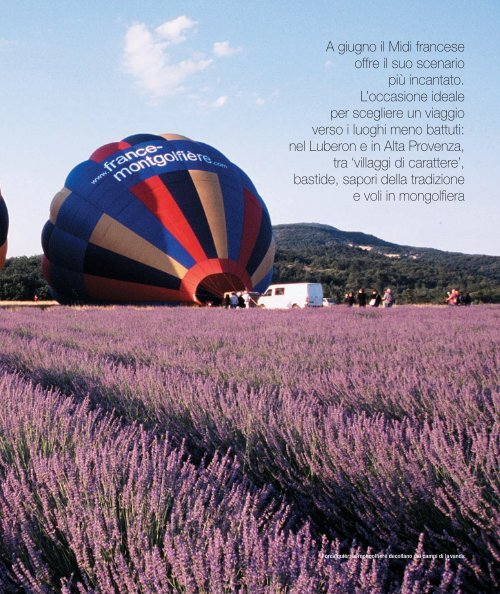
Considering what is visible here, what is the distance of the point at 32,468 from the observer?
2502 millimetres

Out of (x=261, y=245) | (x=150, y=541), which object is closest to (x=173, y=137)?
(x=261, y=245)

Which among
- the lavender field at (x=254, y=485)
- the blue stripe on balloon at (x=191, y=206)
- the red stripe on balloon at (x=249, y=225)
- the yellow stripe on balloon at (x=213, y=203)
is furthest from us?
the red stripe on balloon at (x=249, y=225)

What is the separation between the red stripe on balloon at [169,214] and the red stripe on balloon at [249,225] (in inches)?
70.3

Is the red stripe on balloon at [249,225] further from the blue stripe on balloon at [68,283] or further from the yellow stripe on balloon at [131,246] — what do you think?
the blue stripe on balloon at [68,283]

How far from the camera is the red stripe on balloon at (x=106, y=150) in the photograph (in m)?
20.3

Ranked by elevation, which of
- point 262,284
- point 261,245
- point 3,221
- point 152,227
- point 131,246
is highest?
point 3,221

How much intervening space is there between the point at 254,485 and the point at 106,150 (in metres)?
19.2

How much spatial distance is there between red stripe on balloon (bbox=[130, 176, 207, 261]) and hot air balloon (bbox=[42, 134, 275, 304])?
3 cm

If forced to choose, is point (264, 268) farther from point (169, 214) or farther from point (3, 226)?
point (3, 226)

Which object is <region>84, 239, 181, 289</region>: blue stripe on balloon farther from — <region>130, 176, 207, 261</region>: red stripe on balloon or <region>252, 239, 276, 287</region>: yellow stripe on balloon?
<region>252, 239, 276, 287</region>: yellow stripe on balloon

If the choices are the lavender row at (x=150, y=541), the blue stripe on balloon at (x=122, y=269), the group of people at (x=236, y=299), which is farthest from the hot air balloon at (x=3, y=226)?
the lavender row at (x=150, y=541)

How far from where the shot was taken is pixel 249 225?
20.8 meters

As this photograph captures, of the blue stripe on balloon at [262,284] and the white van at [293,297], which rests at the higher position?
the blue stripe on balloon at [262,284]

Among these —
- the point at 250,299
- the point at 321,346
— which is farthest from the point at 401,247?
the point at 321,346
